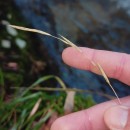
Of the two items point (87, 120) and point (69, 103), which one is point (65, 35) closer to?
point (69, 103)

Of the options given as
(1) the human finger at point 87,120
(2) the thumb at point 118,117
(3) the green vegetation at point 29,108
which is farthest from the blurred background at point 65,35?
(2) the thumb at point 118,117

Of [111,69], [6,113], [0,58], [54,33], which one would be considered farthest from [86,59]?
[54,33]

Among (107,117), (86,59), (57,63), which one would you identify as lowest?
(57,63)

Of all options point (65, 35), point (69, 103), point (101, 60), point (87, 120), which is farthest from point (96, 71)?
point (65, 35)

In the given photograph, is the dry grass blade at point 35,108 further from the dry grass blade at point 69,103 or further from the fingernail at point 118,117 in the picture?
the fingernail at point 118,117

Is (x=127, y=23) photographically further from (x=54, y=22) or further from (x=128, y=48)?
(x=54, y=22)

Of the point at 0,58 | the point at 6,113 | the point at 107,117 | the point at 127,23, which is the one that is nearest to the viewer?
the point at 107,117

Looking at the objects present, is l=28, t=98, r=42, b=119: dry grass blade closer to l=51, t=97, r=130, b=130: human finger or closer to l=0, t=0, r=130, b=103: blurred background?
l=0, t=0, r=130, b=103: blurred background
